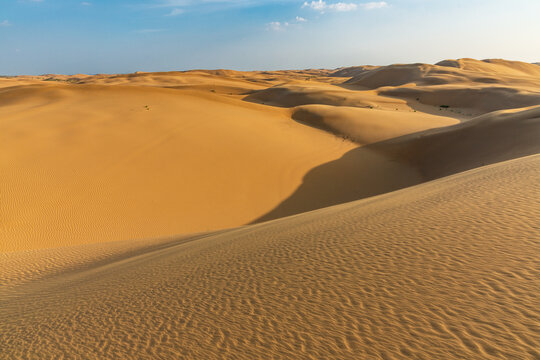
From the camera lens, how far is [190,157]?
13.6 metres

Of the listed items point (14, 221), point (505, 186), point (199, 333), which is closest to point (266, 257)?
point (199, 333)

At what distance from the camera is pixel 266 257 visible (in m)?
4.27

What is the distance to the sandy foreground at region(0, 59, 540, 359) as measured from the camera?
261 cm

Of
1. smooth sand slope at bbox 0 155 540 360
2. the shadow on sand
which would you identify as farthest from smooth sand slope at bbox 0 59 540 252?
smooth sand slope at bbox 0 155 540 360

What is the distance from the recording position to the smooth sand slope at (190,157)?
9.78m

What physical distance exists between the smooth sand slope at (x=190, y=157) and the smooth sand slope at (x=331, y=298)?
483 cm

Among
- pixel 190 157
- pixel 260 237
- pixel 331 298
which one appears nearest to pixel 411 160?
pixel 190 157

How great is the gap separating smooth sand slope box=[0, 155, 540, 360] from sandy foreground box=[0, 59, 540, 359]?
18 millimetres

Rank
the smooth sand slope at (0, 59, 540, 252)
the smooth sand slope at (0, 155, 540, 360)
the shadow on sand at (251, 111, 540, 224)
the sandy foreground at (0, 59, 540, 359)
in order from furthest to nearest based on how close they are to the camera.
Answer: the shadow on sand at (251, 111, 540, 224)
the smooth sand slope at (0, 59, 540, 252)
the sandy foreground at (0, 59, 540, 359)
the smooth sand slope at (0, 155, 540, 360)

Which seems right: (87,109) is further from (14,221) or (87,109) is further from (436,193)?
(436,193)

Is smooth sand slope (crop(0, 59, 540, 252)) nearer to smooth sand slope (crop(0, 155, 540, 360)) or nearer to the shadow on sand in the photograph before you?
the shadow on sand

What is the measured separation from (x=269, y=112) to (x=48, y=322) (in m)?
19.5

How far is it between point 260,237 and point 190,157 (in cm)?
870

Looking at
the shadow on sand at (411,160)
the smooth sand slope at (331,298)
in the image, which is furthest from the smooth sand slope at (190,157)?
the smooth sand slope at (331,298)
